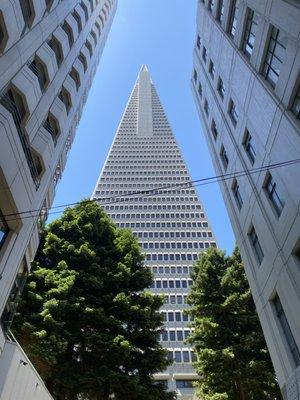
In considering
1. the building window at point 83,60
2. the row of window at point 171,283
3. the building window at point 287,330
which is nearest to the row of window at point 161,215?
the row of window at point 171,283

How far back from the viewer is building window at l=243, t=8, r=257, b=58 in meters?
17.9

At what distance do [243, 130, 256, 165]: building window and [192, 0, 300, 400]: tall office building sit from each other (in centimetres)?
5

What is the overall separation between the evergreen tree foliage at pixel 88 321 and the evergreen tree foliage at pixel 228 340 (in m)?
3.22

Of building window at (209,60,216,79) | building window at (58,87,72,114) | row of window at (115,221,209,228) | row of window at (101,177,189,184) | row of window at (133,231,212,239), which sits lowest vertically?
building window at (58,87,72,114)

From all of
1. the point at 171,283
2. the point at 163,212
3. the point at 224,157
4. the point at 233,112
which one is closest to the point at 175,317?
the point at 171,283

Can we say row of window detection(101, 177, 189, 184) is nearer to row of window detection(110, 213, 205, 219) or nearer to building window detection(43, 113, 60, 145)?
row of window detection(110, 213, 205, 219)

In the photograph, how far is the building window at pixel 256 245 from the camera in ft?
55.5

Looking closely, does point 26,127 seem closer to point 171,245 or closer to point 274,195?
point 274,195

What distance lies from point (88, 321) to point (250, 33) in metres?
15.9

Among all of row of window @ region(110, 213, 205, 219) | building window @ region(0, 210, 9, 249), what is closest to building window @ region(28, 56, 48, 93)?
building window @ region(0, 210, 9, 249)

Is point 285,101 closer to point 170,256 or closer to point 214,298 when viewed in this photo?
point 214,298

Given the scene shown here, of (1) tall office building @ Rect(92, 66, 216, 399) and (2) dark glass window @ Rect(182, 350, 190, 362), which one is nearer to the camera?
(2) dark glass window @ Rect(182, 350, 190, 362)

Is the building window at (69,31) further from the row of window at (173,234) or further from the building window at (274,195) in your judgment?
the row of window at (173,234)

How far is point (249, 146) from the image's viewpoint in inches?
730
